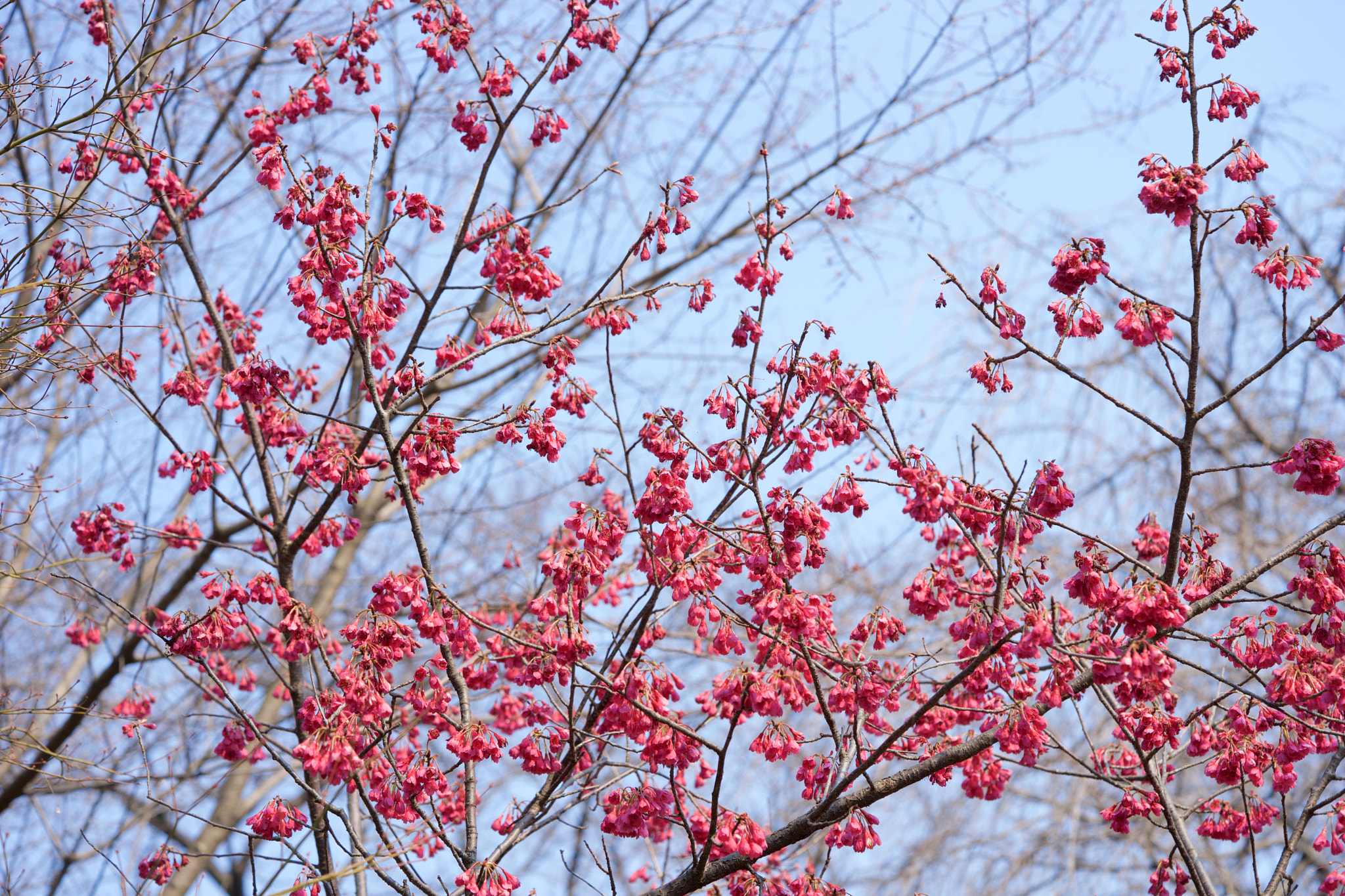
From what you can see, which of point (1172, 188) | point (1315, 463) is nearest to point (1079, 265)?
point (1172, 188)

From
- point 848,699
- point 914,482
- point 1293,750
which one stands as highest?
point 914,482

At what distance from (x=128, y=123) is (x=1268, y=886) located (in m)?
4.82

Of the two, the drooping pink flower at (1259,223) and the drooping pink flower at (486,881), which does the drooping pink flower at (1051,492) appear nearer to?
the drooping pink flower at (1259,223)

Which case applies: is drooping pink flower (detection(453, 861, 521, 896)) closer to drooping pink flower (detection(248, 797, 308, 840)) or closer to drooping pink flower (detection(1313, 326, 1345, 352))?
drooping pink flower (detection(248, 797, 308, 840))

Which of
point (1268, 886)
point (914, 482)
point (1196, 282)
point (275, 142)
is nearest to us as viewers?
point (1196, 282)

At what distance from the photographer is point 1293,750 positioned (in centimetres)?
341

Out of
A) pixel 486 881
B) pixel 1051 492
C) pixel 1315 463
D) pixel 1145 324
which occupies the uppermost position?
pixel 1145 324

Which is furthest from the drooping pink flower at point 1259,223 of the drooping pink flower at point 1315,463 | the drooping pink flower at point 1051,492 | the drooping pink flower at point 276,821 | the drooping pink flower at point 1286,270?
the drooping pink flower at point 276,821

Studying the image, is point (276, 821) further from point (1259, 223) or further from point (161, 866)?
point (1259, 223)

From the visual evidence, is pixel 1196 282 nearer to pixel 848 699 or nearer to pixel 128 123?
pixel 848 699

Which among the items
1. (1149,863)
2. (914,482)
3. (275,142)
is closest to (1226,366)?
(1149,863)

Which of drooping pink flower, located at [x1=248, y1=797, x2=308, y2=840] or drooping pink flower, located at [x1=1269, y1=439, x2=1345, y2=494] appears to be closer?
drooping pink flower, located at [x1=1269, y1=439, x2=1345, y2=494]

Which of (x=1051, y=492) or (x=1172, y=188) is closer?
(x=1172, y=188)

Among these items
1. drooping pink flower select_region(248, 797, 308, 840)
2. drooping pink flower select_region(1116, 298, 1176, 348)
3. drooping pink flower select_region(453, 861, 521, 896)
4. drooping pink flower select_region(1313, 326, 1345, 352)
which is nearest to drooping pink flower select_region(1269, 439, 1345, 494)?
drooping pink flower select_region(1313, 326, 1345, 352)
